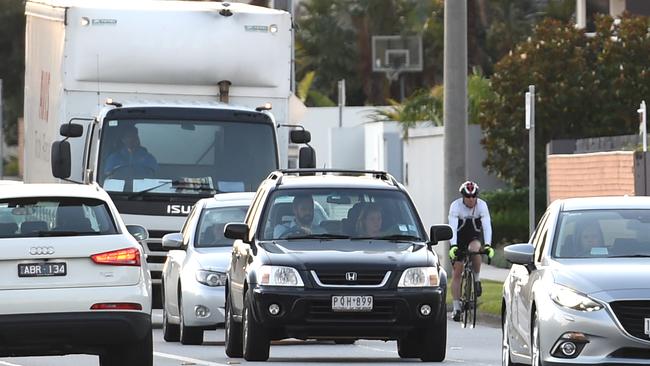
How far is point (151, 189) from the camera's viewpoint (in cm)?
2505

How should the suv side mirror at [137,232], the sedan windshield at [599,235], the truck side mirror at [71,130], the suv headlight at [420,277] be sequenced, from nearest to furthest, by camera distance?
the sedan windshield at [599,235]
the suv side mirror at [137,232]
the suv headlight at [420,277]
the truck side mirror at [71,130]

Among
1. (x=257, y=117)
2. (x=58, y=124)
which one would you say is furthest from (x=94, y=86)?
(x=257, y=117)

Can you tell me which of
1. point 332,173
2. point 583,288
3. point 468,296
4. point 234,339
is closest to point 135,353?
point 234,339

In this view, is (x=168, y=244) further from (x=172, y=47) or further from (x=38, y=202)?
(x=38, y=202)

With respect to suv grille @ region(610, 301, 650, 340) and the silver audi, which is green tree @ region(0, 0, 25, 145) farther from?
suv grille @ region(610, 301, 650, 340)

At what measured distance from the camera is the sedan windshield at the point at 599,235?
1555cm

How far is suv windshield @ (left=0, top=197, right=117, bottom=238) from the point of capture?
1541cm

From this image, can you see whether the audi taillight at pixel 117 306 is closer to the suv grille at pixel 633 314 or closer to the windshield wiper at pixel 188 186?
the suv grille at pixel 633 314

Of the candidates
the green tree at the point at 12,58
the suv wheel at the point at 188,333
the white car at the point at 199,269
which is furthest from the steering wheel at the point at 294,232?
the green tree at the point at 12,58

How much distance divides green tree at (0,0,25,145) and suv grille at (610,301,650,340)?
241 ft

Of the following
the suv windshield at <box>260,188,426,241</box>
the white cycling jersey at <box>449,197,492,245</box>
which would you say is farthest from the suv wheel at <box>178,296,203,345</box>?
the white cycling jersey at <box>449,197,492,245</box>

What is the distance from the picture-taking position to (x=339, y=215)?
18.9 metres

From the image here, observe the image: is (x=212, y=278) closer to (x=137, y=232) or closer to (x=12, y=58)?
(x=137, y=232)

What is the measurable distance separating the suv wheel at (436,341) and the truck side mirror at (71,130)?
761cm
